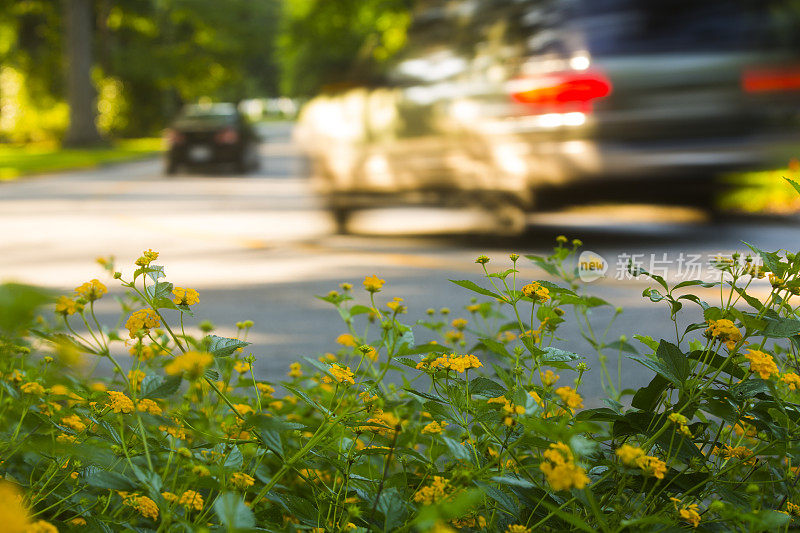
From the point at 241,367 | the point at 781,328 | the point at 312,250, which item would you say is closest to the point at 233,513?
the point at 781,328

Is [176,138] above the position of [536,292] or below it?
above

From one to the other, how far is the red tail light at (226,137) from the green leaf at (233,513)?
1724 centimetres

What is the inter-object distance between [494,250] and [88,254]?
3189 millimetres

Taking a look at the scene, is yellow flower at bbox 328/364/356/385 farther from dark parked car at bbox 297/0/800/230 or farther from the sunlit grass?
the sunlit grass

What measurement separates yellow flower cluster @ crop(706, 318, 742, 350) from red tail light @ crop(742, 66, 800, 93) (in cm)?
472

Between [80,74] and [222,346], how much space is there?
91.8 feet

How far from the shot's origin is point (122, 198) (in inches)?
487

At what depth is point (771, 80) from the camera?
5.73 metres

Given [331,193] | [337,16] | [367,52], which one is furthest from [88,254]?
[337,16]

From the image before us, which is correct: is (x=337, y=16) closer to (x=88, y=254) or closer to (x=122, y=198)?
(x=122, y=198)

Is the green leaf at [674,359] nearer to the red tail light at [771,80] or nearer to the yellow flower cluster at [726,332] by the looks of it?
the yellow flower cluster at [726,332]

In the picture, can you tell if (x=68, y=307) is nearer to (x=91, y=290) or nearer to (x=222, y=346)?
(x=91, y=290)

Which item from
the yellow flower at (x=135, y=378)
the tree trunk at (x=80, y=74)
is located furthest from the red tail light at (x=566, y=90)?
the tree trunk at (x=80, y=74)

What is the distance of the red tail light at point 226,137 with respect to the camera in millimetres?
17781
